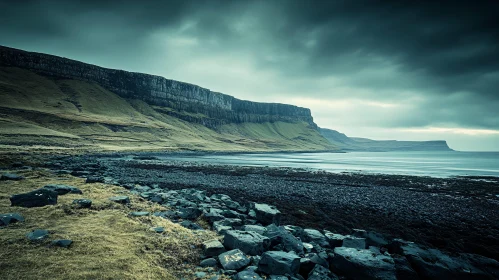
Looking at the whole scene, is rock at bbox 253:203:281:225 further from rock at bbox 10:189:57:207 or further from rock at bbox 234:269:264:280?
rock at bbox 10:189:57:207

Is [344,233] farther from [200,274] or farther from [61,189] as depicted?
[61,189]

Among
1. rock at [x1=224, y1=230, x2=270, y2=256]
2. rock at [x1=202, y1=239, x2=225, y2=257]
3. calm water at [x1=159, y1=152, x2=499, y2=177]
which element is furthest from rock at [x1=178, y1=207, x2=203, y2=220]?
calm water at [x1=159, y1=152, x2=499, y2=177]

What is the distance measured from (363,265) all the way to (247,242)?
161 inches

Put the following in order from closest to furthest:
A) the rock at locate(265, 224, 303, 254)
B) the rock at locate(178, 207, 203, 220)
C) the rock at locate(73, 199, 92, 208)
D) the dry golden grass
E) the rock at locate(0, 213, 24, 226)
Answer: the dry golden grass → the rock at locate(0, 213, 24, 226) → the rock at locate(265, 224, 303, 254) → the rock at locate(73, 199, 92, 208) → the rock at locate(178, 207, 203, 220)

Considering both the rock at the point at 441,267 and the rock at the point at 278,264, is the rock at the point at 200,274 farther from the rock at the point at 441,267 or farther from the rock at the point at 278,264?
the rock at the point at 441,267

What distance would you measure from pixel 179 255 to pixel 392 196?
28275mm

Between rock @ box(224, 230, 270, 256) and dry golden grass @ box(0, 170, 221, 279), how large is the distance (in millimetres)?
1349

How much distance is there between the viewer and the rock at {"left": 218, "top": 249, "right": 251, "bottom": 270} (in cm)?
765

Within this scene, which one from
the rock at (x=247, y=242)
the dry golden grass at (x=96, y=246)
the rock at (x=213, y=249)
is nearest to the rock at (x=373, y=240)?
the rock at (x=247, y=242)

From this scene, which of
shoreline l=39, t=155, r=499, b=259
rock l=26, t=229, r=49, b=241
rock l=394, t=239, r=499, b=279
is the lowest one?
shoreline l=39, t=155, r=499, b=259

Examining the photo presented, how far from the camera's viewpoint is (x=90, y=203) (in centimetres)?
1227

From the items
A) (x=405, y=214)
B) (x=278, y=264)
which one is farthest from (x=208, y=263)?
(x=405, y=214)

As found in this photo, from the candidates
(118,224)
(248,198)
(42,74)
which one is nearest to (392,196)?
(248,198)

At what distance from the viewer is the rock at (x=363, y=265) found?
7405 mm
